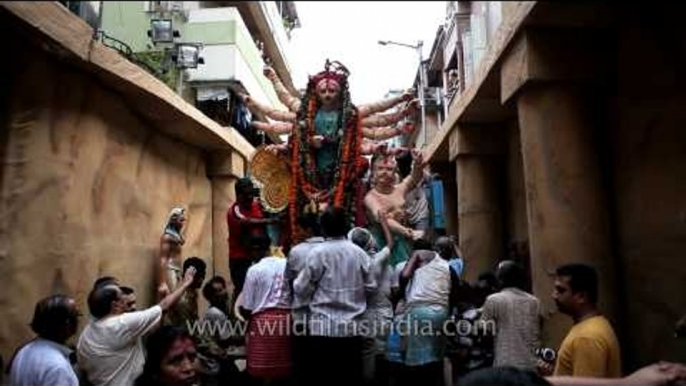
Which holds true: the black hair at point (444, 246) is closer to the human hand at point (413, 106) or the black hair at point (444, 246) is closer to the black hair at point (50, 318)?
the human hand at point (413, 106)

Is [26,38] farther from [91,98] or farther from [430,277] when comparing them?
[430,277]

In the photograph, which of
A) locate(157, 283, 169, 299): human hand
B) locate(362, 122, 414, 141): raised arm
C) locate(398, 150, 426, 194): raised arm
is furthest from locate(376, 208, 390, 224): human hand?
locate(157, 283, 169, 299): human hand

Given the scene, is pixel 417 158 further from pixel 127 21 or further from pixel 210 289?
pixel 127 21

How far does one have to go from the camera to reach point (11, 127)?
371cm

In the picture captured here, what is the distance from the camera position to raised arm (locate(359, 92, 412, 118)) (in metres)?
4.68

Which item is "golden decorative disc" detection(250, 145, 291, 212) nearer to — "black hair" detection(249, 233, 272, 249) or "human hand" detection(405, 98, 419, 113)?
"black hair" detection(249, 233, 272, 249)

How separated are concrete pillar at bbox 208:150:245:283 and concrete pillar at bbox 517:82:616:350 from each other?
2611 millimetres

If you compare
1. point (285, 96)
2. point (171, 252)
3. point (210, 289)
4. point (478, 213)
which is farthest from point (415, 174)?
point (171, 252)

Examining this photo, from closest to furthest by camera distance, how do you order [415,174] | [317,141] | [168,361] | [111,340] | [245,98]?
1. [168,361]
2. [111,340]
3. [245,98]
4. [415,174]
5. [317,141]

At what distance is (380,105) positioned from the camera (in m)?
5.30

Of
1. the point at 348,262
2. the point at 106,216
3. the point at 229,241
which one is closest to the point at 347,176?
the point at 229,241

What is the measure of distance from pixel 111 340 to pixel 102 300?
213mm

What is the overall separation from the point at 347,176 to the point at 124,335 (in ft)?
8.38

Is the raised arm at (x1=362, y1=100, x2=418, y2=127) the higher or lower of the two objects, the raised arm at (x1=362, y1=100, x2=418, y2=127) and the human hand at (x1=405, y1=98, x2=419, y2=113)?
the higher
